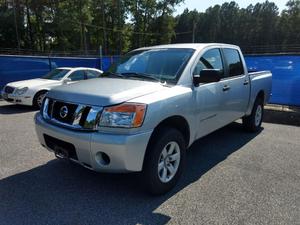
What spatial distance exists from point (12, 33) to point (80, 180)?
1801 inches

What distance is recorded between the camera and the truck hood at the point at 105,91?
3.03 metres

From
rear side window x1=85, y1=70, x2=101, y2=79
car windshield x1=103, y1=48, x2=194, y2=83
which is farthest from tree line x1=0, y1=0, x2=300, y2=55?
car windshield x1=103, y1=48, x2=194, y2=83

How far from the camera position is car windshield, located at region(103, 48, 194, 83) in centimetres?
382

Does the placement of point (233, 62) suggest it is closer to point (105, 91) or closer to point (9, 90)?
point (105, 91)

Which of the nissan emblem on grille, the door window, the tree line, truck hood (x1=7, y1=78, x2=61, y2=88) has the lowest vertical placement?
truck hood (x1=7, y1=78, x2=61, y2=88)

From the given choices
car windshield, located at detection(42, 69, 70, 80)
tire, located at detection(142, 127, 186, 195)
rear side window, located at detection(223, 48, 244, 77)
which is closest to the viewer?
tire, located at detection(142, 127, 186, 195)

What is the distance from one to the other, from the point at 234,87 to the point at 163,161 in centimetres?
221

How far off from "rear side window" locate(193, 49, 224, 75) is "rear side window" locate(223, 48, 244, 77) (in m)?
Result: 0.29

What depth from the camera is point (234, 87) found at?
4875 millimetres

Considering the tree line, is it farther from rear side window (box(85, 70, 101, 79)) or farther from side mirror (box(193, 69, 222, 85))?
side mirror (box(193, 69, 222, 85))

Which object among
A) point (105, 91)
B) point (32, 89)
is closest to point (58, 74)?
point (32, 89)

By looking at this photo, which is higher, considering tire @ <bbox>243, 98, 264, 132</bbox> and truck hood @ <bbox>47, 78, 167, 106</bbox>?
truck hood @ <bbox>47, 78, 167, 106</bbox>

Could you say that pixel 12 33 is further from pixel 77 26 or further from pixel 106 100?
pixel 106 100

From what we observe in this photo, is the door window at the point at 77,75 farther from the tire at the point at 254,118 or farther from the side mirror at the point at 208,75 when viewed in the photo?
the side mirror at the point at 208,75
